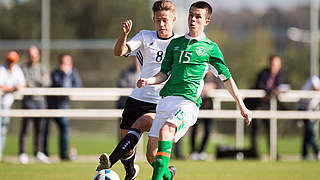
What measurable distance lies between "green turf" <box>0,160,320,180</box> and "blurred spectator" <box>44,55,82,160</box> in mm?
1946

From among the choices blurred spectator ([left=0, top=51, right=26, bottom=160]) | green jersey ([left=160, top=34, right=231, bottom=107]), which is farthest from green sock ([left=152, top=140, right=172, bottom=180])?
blurred spectator ([left=0, top=51, right=26, bottom=160])

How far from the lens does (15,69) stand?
12141 mm

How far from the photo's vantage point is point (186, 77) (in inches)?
245

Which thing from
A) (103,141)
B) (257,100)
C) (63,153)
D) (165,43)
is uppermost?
(165,43)

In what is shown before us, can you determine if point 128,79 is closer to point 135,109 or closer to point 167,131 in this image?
point 135,109

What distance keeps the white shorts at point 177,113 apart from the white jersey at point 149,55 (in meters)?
0.66

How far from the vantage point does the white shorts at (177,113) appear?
20.0 ft

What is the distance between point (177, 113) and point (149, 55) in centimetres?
104

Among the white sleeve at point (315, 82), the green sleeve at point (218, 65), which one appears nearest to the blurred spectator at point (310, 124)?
the white sleeve at point (315, 82)

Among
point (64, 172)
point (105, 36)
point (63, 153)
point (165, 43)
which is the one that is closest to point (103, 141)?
point (105, 36)

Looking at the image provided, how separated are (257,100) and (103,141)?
35.0 feet

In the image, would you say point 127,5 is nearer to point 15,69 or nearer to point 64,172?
point 15,69

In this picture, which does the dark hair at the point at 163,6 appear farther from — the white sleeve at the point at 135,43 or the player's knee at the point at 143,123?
the player's knee at the point at 143,123

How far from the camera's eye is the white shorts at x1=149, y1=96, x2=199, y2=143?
610 cm
